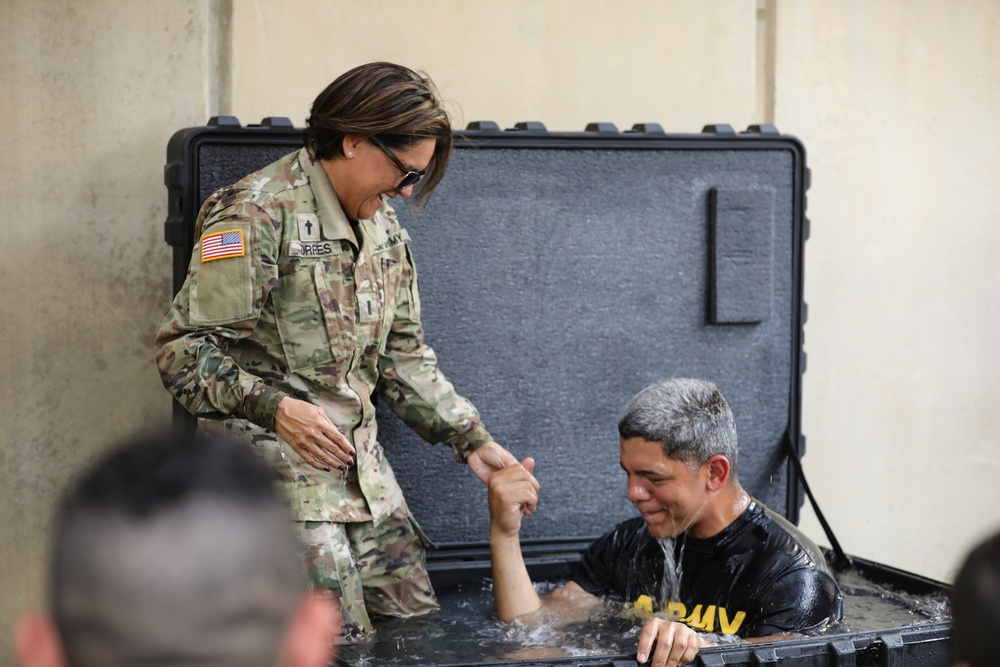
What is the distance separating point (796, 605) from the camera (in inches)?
97.6

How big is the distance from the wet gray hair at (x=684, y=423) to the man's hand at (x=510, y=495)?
28cm

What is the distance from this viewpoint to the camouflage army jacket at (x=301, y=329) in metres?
2.44

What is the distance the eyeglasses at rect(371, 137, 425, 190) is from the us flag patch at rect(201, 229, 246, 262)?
1.17 feet

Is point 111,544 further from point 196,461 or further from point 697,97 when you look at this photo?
point 697,97

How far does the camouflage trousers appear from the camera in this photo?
8.46 feet

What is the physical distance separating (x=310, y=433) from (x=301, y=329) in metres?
0.33

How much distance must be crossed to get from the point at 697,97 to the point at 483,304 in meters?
1.01

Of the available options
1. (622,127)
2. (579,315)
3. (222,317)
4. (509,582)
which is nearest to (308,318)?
(222,317)

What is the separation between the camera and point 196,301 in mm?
2447

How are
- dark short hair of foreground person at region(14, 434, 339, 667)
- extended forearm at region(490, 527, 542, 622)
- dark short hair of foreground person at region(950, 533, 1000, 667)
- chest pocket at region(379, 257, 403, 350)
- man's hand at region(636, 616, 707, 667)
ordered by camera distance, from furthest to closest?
1. extended forearm at region(490, 527, 542, 622)
2. chest pocket at region(379, 257, 403, 350)
3. man's hand at region(636, 616, 707, 667)
4. dark short hair of foreground person at region(950, 533, 1000, 667)
5. dark short hair of foreground person at region(14, 434, 339, 667)

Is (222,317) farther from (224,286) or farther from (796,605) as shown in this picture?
(796,605)

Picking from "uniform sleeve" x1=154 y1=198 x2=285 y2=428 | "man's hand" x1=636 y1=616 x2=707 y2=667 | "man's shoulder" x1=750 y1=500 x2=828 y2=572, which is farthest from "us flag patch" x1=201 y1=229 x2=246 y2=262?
"man's shoulder" x1=750 y1=500 x2=828 y2=572

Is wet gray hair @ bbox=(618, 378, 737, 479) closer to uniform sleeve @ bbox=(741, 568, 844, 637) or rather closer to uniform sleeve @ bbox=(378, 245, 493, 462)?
uniform sleeve @ bbox=(741, 568, 844, 637)

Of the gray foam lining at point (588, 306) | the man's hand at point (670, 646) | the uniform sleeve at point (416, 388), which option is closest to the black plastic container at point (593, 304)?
the gray foam lining at point (588, 306)
